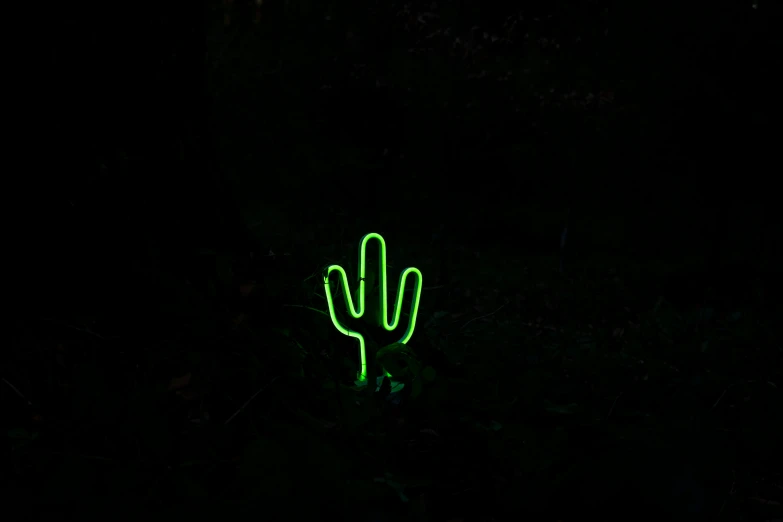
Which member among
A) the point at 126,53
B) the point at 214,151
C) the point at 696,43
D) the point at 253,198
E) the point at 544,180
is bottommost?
the point at 253,198

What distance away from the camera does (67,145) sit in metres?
3.27

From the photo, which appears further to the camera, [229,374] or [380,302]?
[380,302]

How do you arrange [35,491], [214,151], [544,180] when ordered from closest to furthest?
[35,491] < [214,151] < [544,180]

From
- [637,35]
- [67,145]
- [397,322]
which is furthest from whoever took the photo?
[637,35]

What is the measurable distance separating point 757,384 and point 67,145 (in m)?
4.07

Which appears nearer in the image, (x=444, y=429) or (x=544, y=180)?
(x=444, y=429)

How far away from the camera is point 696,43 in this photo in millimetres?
10531

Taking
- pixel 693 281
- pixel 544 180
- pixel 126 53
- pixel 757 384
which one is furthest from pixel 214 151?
pixel 544 180

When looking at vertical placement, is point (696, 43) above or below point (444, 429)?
above

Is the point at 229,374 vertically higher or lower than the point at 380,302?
lower

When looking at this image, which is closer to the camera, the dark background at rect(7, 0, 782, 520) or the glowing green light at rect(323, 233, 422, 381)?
the dark background at rect(7, 0, 782, 520)

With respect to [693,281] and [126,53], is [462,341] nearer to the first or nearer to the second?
[126,53]

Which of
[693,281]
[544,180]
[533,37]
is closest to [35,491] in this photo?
[693,281]

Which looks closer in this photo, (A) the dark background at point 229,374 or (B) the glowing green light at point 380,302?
(A) the dark background at point 229,374
